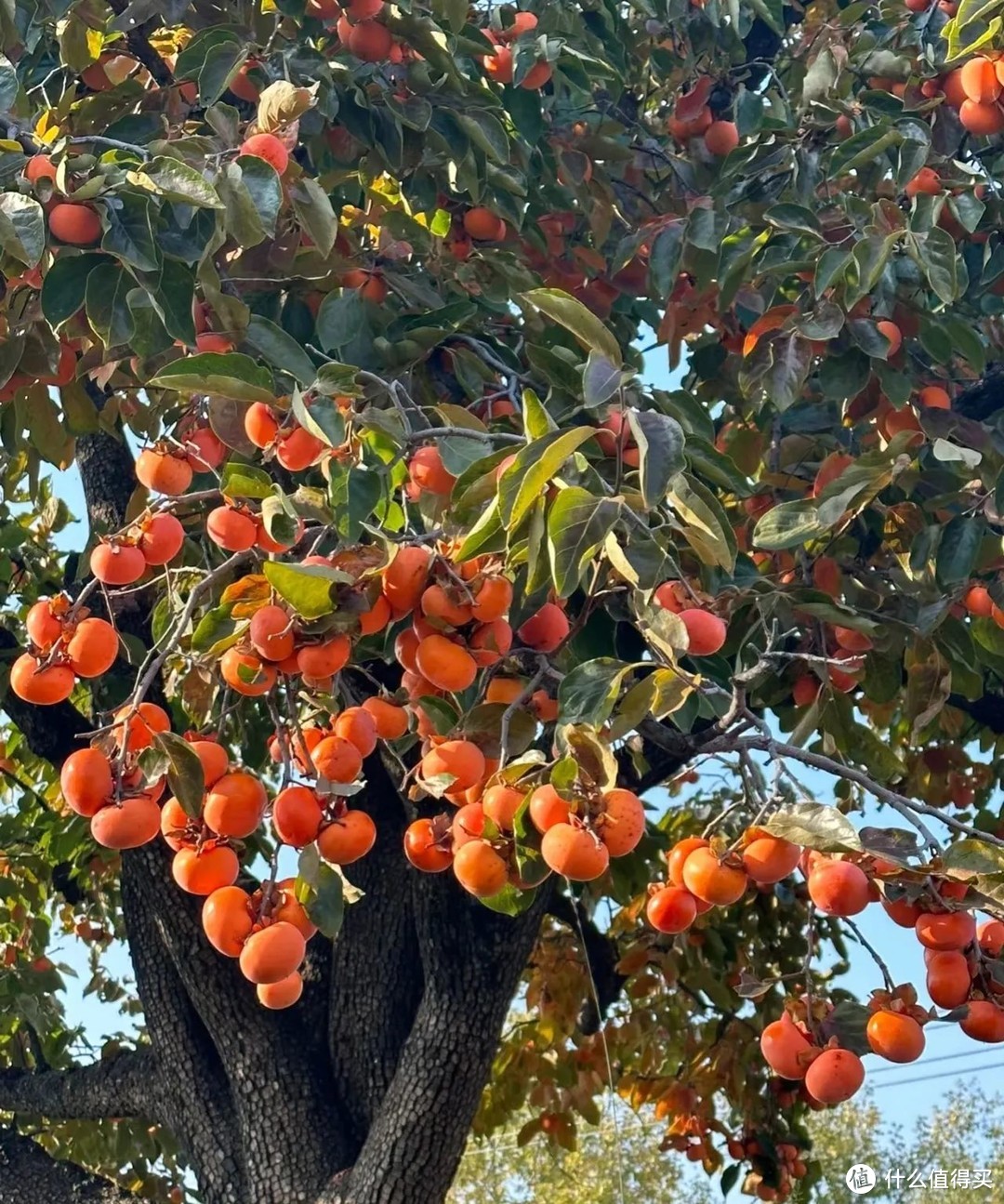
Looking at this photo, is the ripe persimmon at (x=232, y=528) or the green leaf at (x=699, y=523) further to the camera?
the ripe persimmon at (x=232, y=528)

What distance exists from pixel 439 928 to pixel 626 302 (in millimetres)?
1565

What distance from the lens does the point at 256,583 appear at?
1.52 meters

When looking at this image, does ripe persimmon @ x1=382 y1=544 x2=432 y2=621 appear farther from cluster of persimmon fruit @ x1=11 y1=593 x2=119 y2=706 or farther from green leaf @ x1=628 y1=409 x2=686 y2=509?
cluster of persimmon fruit @ x1=11 y1=593 x2=119 y2=706

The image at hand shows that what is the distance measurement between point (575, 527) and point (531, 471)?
0.08m

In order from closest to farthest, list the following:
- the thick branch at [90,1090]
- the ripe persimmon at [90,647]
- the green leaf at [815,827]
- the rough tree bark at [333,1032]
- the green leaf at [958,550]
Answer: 1. the green leaf at [815,827]
2. the ripe persimmon at [90,647]
3. the green leaf at [958,550]
4. the rough tree bark at [333,1032]
5. the thick branch at [90,1090]

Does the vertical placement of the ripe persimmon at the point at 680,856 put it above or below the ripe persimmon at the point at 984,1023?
above

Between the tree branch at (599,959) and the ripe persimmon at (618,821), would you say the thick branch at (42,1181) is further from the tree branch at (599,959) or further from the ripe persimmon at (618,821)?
the ripe persimmon at (618,821)

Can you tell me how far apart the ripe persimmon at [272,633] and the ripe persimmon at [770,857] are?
0.52 m

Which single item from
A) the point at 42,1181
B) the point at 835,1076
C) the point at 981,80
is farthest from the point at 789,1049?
the point at 42,1181

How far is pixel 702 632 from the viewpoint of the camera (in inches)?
56.9

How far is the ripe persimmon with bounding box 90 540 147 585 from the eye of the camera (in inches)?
63.6

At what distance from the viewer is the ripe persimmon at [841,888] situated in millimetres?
1375

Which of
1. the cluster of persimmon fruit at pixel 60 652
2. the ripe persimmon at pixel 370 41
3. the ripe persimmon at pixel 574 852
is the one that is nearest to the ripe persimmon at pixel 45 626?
the cluster of persimmon fruit at pixel 60 652

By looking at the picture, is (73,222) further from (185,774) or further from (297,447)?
(185,774)
